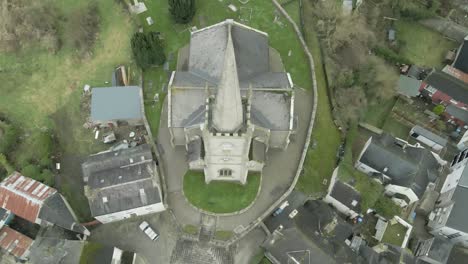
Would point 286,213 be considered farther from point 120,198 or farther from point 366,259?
point 120,198

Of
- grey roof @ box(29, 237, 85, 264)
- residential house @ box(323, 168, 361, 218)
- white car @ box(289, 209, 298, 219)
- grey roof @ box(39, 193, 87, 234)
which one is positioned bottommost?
grey roof @ box(29, 237, 85, 264)

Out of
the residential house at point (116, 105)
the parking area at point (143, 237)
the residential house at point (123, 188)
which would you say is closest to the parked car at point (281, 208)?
the parking area at point (143, 237)

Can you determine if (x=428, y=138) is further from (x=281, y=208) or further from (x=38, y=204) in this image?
(x=38, y=204)

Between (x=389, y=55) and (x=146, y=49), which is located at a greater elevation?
(x=146, y=49)

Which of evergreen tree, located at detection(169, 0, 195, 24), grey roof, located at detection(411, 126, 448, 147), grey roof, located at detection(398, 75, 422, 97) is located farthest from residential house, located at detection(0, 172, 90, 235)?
grey roof, located at detection(398, 75, 422, 97)

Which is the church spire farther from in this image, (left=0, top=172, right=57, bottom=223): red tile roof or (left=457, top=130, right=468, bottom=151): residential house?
(left=457, top=130, right=468, bottom=151): residential house

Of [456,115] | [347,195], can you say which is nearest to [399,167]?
[347,195]
